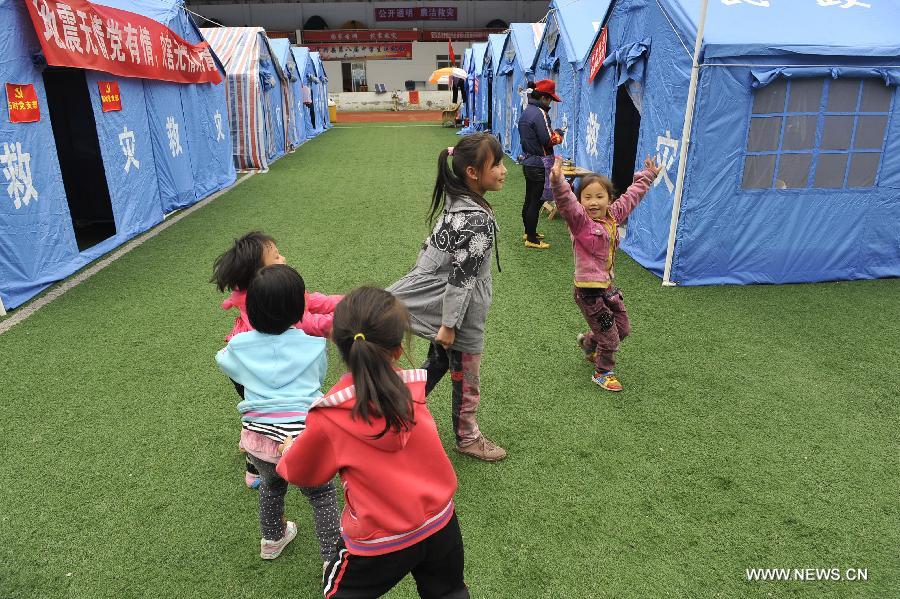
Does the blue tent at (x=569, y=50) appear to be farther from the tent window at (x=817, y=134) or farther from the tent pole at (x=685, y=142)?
the tent window at (x=817, y=134)

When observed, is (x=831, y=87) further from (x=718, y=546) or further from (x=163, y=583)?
(x=163, y=583)

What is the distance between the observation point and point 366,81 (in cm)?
3600

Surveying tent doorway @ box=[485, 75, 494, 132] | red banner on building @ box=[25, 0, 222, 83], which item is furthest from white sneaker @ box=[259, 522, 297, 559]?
tent doorway @ box=[485, 75, 494, 132]

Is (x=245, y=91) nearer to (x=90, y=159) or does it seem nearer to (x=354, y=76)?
(x=90, y=159)

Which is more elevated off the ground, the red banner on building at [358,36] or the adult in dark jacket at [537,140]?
the red banner on building at [358,36]

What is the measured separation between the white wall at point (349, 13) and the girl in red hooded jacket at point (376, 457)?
39.3 meters

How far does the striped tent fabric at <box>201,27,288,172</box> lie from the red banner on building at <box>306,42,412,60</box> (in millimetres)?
23765

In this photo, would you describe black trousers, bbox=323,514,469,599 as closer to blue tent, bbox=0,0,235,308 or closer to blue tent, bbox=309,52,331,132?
blue tent, bbox=0,0,235,308

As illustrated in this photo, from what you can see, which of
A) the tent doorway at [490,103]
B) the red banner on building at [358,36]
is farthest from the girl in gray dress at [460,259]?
the red banner on building at [358,36]

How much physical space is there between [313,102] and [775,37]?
1765 cm

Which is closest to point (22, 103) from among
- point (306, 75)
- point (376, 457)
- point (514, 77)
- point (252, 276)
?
point (252, 276)

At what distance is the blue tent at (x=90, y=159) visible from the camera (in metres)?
5.41

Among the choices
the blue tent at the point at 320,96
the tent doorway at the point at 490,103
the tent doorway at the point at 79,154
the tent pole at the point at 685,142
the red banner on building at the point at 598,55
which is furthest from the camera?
the blue tent at the point at 320,96

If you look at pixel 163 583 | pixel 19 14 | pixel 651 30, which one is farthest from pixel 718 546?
pixel 19 14
